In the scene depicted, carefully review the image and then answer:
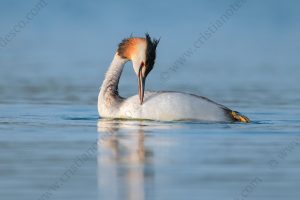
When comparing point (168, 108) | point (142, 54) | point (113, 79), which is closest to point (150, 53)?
point (142, 54)

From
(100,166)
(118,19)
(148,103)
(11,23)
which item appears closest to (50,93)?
(148,103)

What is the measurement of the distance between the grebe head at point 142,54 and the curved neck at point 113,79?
0.42 metres

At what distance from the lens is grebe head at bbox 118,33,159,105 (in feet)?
60.6

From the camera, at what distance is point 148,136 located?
16.0m

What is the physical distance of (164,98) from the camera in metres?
18.0

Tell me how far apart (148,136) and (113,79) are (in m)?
3.59

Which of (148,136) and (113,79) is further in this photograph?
(113,79)

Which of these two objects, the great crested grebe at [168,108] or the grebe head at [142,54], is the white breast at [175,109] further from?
the grebe head at [142,54]

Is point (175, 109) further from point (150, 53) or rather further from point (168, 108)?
point (150, 53)

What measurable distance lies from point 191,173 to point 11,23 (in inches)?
1747

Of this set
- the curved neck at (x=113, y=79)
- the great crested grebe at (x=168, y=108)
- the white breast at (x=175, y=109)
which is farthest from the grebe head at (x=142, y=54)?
the curved neck at (x=113, y=79)

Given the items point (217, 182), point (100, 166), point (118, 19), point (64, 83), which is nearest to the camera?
point (217, 182)

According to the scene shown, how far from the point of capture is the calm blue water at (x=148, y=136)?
471 inches

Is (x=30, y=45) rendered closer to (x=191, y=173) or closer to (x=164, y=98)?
(x=164, y=98)
